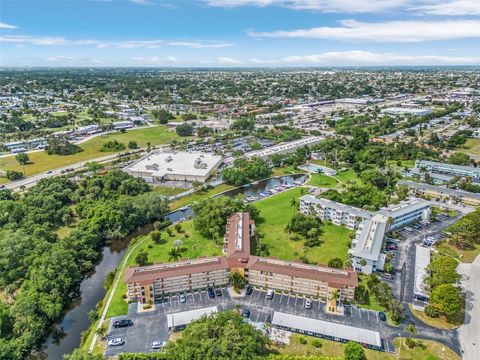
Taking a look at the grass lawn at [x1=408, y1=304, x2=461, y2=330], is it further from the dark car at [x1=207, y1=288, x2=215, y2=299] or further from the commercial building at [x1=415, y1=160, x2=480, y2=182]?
the commercial building at [x1=415, y1=160, x2=480, y2=182]

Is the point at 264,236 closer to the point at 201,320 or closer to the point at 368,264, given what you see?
the point at 368,264

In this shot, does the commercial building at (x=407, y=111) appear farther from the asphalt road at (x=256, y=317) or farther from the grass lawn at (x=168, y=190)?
the asphalt road at (x=256, y=317)

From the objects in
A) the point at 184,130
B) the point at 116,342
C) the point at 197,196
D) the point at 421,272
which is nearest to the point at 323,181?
the point at 197,196

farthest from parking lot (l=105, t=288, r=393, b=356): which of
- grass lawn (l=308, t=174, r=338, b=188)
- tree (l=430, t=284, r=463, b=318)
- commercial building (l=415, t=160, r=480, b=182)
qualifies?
commercial building (l=415, t=160, r=480, b=182)

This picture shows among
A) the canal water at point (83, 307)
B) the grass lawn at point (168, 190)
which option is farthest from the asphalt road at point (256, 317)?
the grass lawn at point (168, 190)

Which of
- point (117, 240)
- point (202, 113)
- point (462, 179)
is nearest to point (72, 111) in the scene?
point (202, 113)

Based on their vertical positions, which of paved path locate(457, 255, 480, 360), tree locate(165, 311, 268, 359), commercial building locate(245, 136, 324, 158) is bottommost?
paved path locate(457, 255, 480, 360)

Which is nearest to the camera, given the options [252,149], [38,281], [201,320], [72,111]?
[201,320]
